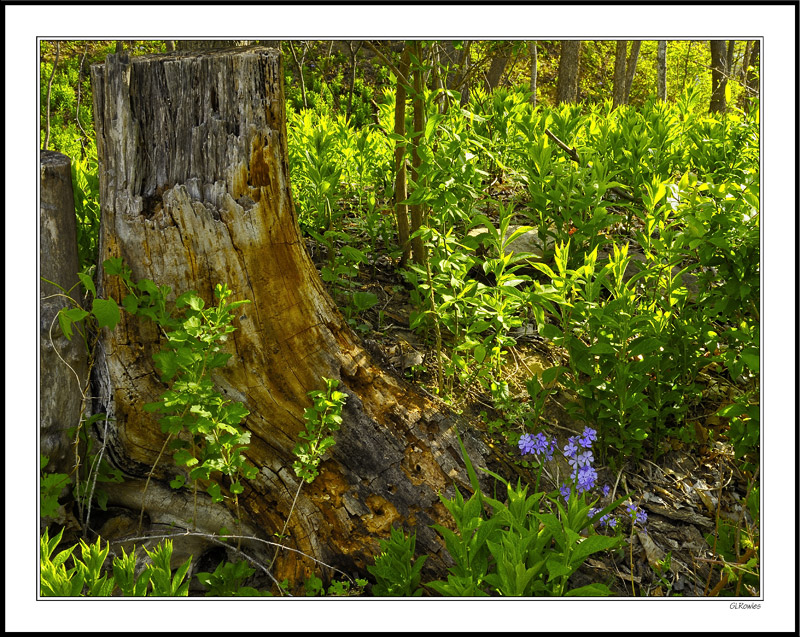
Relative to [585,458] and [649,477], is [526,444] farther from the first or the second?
[649,477]

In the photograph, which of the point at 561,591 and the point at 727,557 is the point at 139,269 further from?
the point at 727,557

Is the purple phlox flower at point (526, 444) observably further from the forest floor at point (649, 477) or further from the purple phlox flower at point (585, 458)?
the forest floor at point (649, 477)

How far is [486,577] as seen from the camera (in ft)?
6.45

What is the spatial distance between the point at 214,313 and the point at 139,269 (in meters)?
0.39

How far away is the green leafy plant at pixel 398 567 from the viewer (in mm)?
2225

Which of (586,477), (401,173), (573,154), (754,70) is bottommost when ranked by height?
(586,477)

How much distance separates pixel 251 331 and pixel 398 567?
98 centimetres

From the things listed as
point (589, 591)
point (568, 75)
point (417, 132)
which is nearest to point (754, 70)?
point (417, 132)

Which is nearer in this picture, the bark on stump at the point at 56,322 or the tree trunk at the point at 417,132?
the bark on stump at the point at 56,322

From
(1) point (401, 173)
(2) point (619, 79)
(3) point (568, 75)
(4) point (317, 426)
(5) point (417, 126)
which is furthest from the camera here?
(2) point (619, 79)

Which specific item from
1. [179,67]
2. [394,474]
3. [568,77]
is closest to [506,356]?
[394,474]

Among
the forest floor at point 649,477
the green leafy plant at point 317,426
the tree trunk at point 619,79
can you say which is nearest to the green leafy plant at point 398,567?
the green leafy plant at point 317,426

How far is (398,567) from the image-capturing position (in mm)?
2246

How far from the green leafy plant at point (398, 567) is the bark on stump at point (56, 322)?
1262 mm
